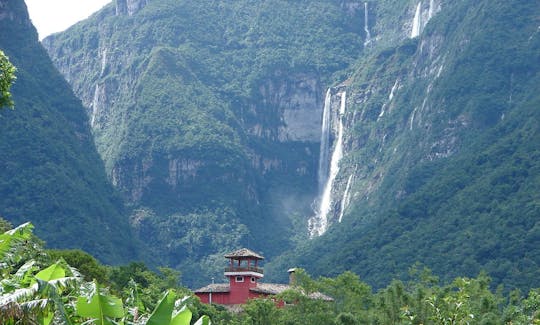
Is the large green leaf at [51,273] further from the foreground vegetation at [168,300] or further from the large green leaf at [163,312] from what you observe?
the large green leaf at [163,312]

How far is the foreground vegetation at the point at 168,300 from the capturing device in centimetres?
2067

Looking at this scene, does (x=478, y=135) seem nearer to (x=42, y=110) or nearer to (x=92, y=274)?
(x=42, y=110)

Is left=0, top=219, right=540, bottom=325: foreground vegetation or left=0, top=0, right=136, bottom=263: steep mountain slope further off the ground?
left=0, top=219, right=540, bottom=325: foreground vegetation

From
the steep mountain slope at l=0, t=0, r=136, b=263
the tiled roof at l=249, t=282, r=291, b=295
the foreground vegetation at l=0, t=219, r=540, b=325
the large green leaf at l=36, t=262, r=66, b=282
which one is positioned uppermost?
the large green leaf at l=36, t=262, r=66, b=282

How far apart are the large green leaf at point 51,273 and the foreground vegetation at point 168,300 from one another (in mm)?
18

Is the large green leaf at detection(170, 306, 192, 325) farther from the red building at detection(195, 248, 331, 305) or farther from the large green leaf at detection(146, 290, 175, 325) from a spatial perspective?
the red building at detection(195, 248, 331, 305)

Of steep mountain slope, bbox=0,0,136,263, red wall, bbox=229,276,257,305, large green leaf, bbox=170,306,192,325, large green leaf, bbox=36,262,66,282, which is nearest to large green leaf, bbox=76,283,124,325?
large green leaf, bbox=170,306,192,325

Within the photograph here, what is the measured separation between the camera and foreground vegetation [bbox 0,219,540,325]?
2067cm


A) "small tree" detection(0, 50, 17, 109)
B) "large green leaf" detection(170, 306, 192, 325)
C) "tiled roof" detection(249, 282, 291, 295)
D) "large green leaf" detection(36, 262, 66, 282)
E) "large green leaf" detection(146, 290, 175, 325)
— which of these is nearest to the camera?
"large green leaf" detection(146, 290, 175, 325)

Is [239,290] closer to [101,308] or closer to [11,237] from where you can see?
[11,237]

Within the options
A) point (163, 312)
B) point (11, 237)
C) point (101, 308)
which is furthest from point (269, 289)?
point (163, 312)

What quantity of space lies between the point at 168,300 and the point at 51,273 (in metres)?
2.65

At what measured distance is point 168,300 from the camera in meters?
20.6

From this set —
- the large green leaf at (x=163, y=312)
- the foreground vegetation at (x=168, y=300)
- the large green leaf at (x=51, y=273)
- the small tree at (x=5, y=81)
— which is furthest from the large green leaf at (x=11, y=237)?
the small tree at (x=5, y=81)
